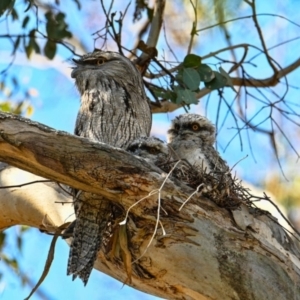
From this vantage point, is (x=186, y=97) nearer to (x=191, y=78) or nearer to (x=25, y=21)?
(x=191, y=78)

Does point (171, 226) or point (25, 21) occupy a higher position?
point (25, 21)

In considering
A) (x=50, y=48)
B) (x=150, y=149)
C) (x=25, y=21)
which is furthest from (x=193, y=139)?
(x=25, y=21)

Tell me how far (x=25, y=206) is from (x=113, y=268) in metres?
0.60

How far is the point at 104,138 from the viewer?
3.34 metres

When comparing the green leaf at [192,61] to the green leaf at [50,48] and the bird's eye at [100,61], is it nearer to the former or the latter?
the bird's eye at [100,61]

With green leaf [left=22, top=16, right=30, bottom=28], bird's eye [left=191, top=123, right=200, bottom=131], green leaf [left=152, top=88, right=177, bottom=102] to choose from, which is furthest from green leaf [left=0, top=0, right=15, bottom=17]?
bird's eye [left=191, top=123, right=200, bottom=131]

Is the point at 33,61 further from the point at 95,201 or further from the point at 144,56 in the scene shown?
the point at 95,201

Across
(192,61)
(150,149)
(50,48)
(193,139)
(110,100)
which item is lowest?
(150,149)

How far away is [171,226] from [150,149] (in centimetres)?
59

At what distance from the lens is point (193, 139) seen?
3832mm

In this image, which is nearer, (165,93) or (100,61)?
(100,61)

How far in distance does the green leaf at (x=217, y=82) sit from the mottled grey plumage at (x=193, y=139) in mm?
190

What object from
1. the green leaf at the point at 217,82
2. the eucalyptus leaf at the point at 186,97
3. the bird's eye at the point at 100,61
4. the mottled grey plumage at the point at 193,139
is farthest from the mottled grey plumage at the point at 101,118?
the green leaf at the point at 217,82

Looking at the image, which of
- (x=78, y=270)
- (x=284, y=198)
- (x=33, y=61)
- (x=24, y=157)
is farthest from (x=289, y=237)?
(x=33, y=61)
